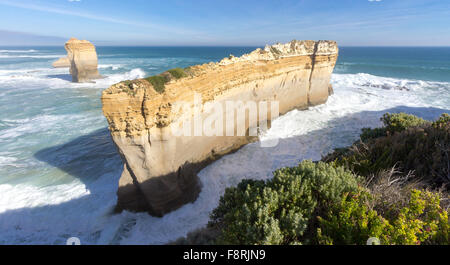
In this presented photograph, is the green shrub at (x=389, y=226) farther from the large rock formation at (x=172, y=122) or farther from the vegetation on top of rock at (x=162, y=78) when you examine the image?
the vegetation on top of rock at (x=162, y=78)

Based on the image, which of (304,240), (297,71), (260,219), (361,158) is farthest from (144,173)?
(297,71)

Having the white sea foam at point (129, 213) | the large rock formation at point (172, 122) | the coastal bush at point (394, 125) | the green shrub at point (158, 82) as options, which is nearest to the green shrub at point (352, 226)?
the white sea foam at point (129, 213)

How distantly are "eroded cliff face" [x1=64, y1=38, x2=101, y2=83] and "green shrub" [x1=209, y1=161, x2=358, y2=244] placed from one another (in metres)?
41.1

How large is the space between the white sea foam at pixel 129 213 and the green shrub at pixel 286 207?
4.76 metres

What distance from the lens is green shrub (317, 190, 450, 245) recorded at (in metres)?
2.88

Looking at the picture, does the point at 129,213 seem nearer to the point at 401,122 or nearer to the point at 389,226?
the point at 389,226

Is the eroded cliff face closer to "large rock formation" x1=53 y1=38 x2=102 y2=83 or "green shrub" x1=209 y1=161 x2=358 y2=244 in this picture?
"large rock formation" x1=53 y1=38 x2=102 y2=83

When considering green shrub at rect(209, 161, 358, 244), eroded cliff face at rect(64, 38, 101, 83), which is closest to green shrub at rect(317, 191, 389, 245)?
green shrub at rect(209, 161, 358, 244)

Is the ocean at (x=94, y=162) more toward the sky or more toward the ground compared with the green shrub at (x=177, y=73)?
more toward the ground

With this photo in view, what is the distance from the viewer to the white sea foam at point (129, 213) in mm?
7840

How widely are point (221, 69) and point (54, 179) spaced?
10.1 meters

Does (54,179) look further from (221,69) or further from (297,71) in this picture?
(297,71)

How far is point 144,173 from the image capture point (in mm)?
8461

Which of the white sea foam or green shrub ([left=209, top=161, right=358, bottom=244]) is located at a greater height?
green shrub ([left=209, top=161, right=358, bottom=244])
